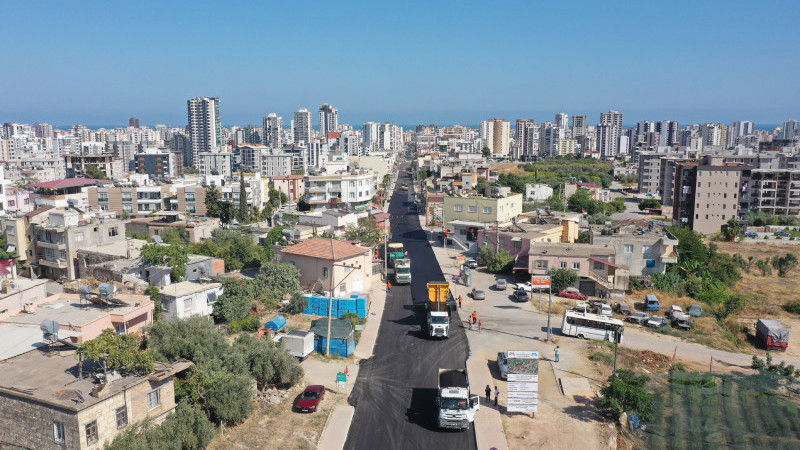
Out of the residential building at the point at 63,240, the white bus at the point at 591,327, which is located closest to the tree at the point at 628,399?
the white bus at the point at 591,327

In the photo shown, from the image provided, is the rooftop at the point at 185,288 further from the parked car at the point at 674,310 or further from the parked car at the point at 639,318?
the parked car at the point at 674,310

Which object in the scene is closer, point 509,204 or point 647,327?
point 647,327

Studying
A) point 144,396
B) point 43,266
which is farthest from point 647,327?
point 43,266

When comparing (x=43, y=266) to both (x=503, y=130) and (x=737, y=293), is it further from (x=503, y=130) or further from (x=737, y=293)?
(x=503, y=130)

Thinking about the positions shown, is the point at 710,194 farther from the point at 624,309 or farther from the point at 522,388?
the point at 522,388

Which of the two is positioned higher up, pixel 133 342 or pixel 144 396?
pixel 133 342

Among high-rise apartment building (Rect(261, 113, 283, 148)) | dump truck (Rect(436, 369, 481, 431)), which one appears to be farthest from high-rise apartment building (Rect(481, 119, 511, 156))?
dump truck (Rect(436, 369, 481, 431))

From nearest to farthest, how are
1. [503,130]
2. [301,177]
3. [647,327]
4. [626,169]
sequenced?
[647,327] < [301,177] < [626,169] < [503,130]
